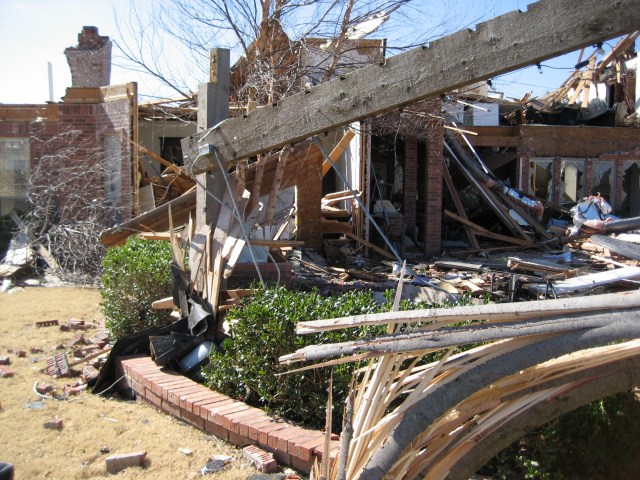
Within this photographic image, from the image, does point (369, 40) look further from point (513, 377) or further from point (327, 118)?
point (513, 377)

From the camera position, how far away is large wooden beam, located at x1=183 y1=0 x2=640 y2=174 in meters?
3.86

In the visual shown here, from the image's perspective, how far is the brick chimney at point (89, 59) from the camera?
48.9 ft

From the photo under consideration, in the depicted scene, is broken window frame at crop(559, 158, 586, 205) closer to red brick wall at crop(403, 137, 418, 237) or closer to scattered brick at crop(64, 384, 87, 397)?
red brick wall at crop(403, 137, 418, 237)

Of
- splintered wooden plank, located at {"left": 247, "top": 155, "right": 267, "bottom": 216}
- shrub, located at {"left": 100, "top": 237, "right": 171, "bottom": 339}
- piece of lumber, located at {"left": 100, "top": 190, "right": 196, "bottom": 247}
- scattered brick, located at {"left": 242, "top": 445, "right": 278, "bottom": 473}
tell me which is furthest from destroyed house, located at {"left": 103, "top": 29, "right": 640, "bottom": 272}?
scattered brick, located at {"left": 242, "top": 445, "right": 278, "bottom": 473}

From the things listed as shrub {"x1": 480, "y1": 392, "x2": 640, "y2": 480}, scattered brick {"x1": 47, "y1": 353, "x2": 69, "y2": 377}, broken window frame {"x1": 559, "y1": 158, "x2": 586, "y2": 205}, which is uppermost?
broken window frame {"x1": 559, "y1": 158, "x2": 586, "y2": 205}

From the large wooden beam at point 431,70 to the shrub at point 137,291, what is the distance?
1.26 m

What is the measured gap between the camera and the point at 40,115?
13.6 m

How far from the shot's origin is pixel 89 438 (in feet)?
14.8

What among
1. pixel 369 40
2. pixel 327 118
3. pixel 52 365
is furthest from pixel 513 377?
pixel 369 40

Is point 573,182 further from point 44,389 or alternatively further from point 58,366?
point 44,389

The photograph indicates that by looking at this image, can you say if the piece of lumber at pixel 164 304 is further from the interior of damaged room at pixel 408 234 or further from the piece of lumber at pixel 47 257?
the piece of lumber at pixel 47 257

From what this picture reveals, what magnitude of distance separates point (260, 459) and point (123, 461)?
3.06 ft

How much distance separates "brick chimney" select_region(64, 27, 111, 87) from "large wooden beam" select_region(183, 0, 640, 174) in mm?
10394

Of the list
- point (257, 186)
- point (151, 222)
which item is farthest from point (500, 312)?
point (151, 222)
